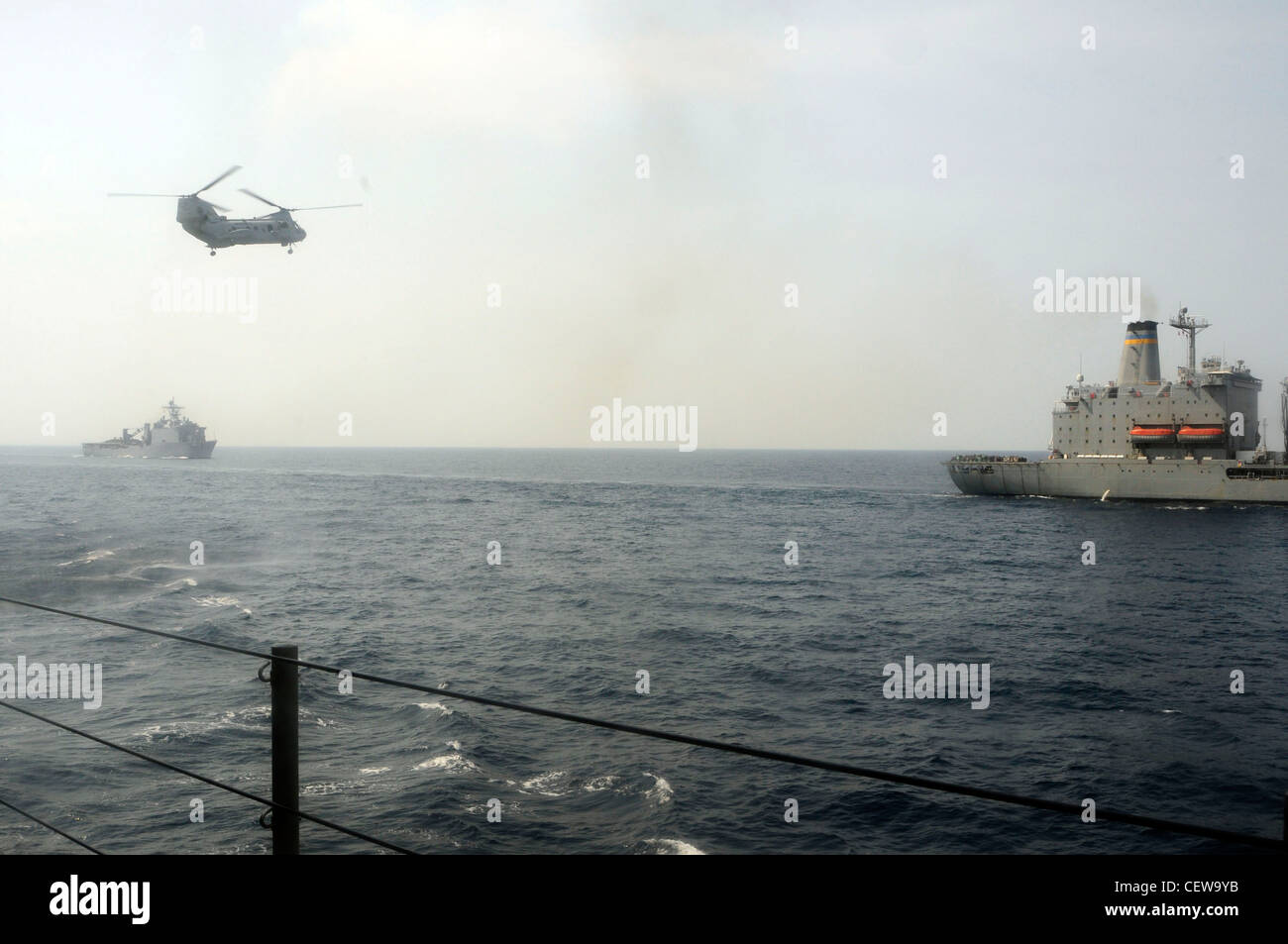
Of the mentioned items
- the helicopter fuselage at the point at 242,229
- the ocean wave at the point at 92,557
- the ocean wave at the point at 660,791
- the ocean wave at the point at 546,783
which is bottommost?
the ocean wave at the point at 660,791

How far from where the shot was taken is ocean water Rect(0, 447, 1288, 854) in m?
17.1

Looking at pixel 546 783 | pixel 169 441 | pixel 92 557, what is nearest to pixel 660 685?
pixel 546 783

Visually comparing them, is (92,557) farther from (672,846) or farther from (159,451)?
(159,451)

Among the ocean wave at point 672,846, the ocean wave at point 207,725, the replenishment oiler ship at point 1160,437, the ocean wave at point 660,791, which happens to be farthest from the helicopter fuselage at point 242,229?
the replenishment oiler ship at point 1160,437

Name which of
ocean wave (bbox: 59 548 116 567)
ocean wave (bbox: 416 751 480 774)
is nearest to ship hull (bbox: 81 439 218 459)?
ocean wave (bbox: 59 548 116 567)

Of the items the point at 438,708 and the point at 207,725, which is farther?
the point at 438,708

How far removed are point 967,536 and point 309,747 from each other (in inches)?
2200

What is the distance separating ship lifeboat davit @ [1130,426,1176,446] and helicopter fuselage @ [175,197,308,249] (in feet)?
243

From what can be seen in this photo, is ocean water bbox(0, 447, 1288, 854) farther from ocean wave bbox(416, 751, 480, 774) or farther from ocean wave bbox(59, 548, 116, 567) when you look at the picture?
ocean wave bbox(59, 548, 116, 567)

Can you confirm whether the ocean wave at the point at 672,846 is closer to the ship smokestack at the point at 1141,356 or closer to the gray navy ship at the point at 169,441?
the ship smokestack at the point at 1141,356

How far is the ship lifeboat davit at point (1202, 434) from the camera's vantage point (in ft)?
249

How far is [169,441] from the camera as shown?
166125mm

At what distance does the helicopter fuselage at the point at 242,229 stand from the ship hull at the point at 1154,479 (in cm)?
7376

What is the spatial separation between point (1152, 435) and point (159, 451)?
168m
